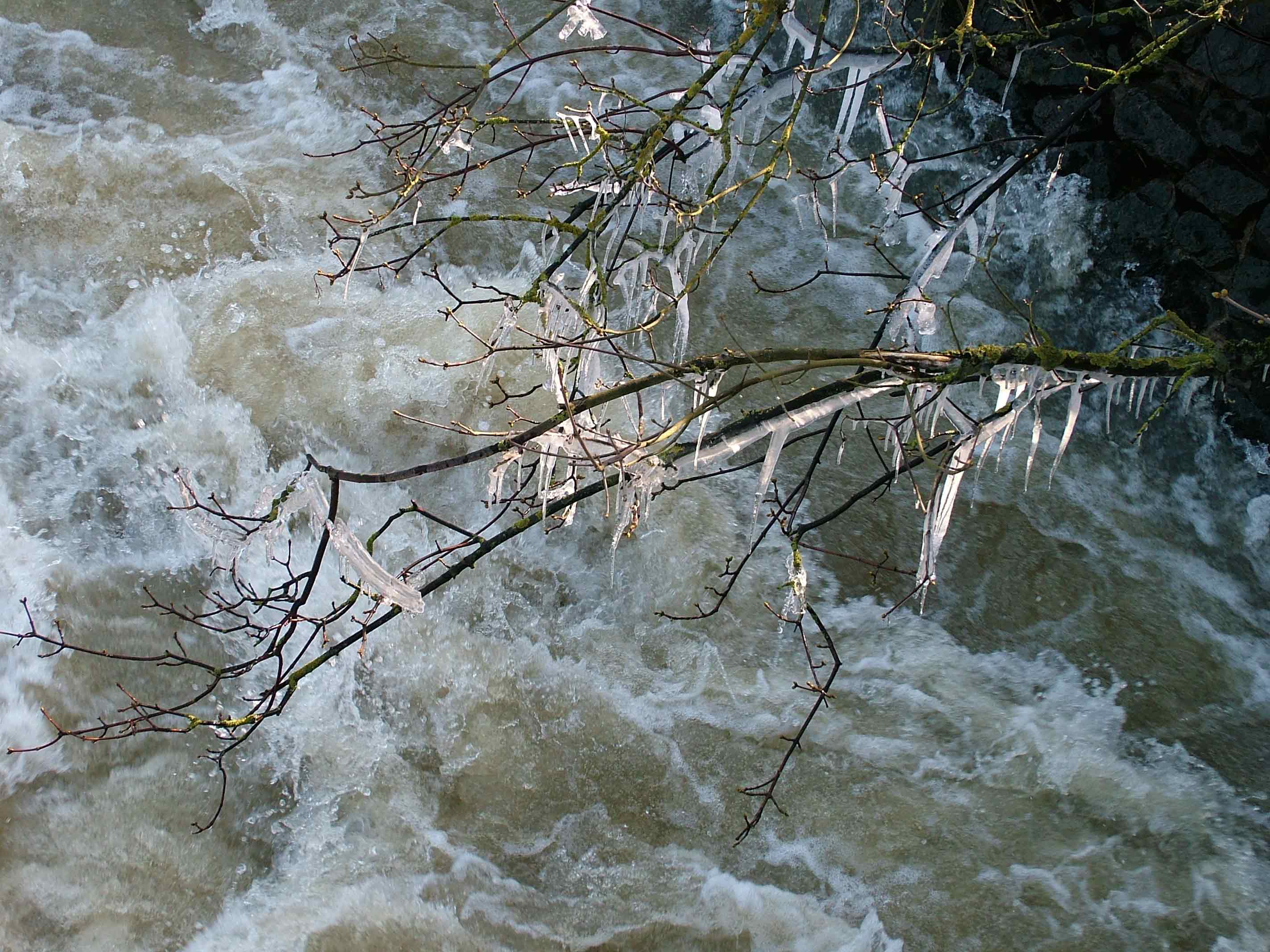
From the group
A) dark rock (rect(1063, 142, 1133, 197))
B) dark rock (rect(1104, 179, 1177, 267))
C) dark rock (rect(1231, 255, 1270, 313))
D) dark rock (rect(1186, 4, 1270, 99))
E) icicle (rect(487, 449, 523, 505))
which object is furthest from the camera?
dark rock (rect(1063, 142, 1133, 197))

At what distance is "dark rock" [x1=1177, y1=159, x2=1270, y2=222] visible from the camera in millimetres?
5039

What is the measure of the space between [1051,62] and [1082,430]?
6.78 ft

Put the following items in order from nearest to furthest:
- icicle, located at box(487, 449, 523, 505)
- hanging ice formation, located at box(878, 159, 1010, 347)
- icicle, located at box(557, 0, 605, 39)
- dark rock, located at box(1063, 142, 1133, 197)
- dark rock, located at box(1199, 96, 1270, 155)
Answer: icicle, located at box(487, 449, 523, 505) → icicle, located at box(557, 0, 605, 39) → hanging ice formation, located at box(878, 159, 1010, 347) → dark rock, located at box(1199, 96, 1270, 155) → dark rock, located at box(1063, 142, 1133, 197)

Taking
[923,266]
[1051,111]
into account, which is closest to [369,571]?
[923,266]

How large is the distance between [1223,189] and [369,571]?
15.4 ft

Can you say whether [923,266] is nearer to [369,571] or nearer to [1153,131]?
[369,571]

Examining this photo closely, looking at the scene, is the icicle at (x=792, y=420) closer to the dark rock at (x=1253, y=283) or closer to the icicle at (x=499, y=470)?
the icicle at (x=499, y=470)

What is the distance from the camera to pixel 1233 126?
16.6 ft

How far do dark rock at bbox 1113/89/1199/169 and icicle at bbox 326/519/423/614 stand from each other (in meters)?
4.67

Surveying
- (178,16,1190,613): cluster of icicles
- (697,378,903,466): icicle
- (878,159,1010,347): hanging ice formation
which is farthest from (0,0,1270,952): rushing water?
(697,378,903,466): icicle

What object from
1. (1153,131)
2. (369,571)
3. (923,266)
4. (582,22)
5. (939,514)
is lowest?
(369,571)

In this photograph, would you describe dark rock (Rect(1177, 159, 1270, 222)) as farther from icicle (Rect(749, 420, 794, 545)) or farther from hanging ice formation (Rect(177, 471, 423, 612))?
hanging ice formation (Rect(177, 471, 423, 612))

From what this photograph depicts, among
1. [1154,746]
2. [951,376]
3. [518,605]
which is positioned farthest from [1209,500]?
[518,605]

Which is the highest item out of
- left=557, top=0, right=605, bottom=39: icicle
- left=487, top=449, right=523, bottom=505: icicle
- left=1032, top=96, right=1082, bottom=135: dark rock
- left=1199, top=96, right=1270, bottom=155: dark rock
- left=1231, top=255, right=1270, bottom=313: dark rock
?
left=557, top=0, right=605, bottom=39: icicle
